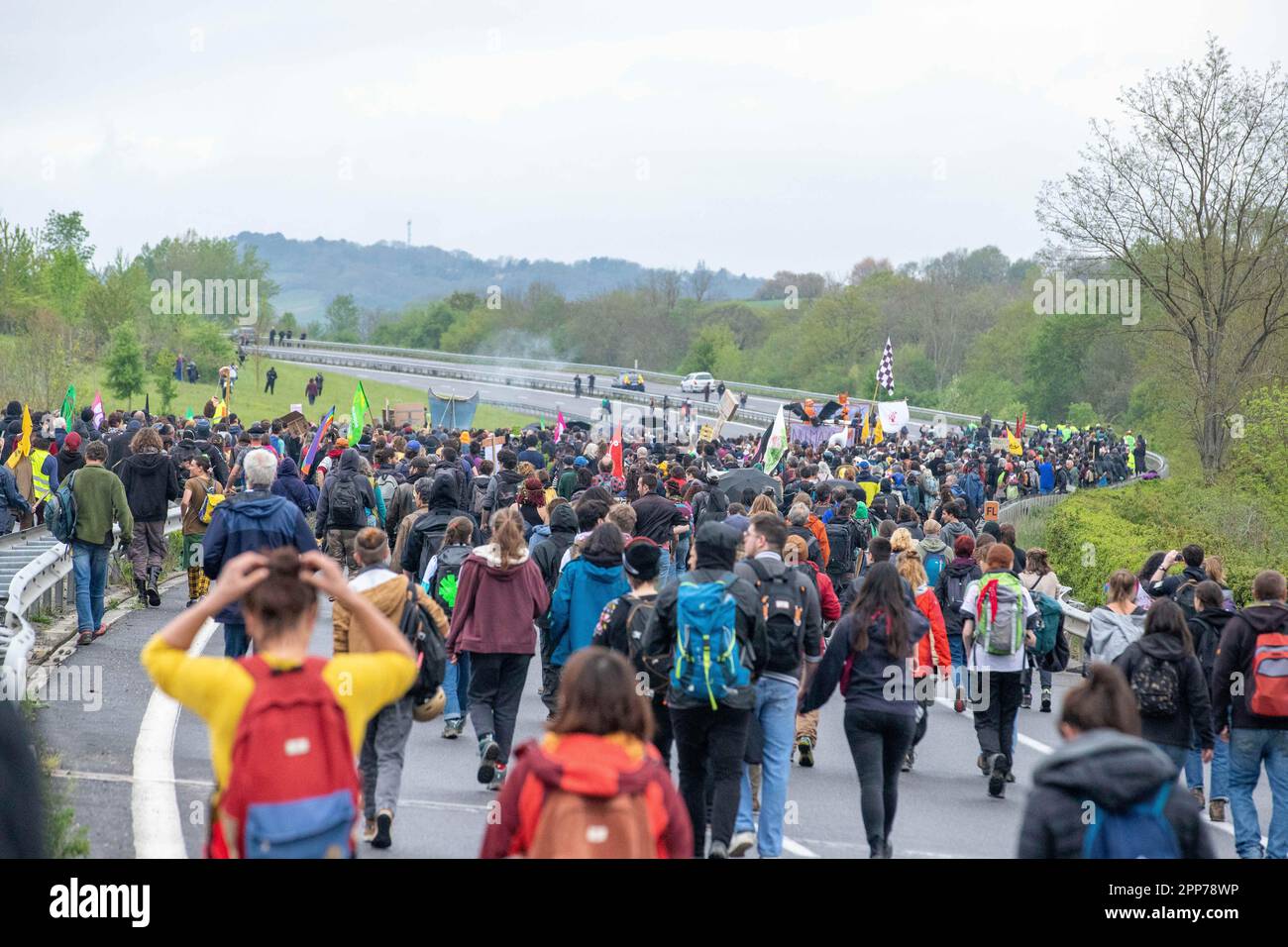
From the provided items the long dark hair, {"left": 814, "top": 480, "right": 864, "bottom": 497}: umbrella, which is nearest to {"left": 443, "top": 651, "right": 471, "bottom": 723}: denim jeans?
the long dark hair

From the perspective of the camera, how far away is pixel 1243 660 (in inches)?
366

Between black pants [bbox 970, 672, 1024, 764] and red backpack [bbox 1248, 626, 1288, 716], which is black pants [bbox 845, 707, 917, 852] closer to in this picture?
red backpack [bbox 1248, 626, 1288, 716]

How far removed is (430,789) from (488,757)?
0.41m

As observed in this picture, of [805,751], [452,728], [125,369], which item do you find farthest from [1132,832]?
[125,369]

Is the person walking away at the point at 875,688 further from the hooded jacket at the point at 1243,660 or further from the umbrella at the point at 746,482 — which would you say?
the umbrella at the point at 746,482

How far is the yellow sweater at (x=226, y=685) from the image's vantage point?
4914 millimetres

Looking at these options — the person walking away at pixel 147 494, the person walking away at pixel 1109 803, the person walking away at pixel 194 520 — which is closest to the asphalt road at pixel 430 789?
the person walking away at pixel 147 494

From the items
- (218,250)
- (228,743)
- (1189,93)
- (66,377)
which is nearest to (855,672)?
(228,743)

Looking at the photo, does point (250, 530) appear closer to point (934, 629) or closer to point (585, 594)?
point (585, 594)

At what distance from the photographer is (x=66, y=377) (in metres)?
44.5

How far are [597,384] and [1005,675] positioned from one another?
7765 centimetres

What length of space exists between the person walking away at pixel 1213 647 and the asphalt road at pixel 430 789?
22 centimetres

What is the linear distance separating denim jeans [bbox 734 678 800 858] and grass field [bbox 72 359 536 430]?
4474 cm
